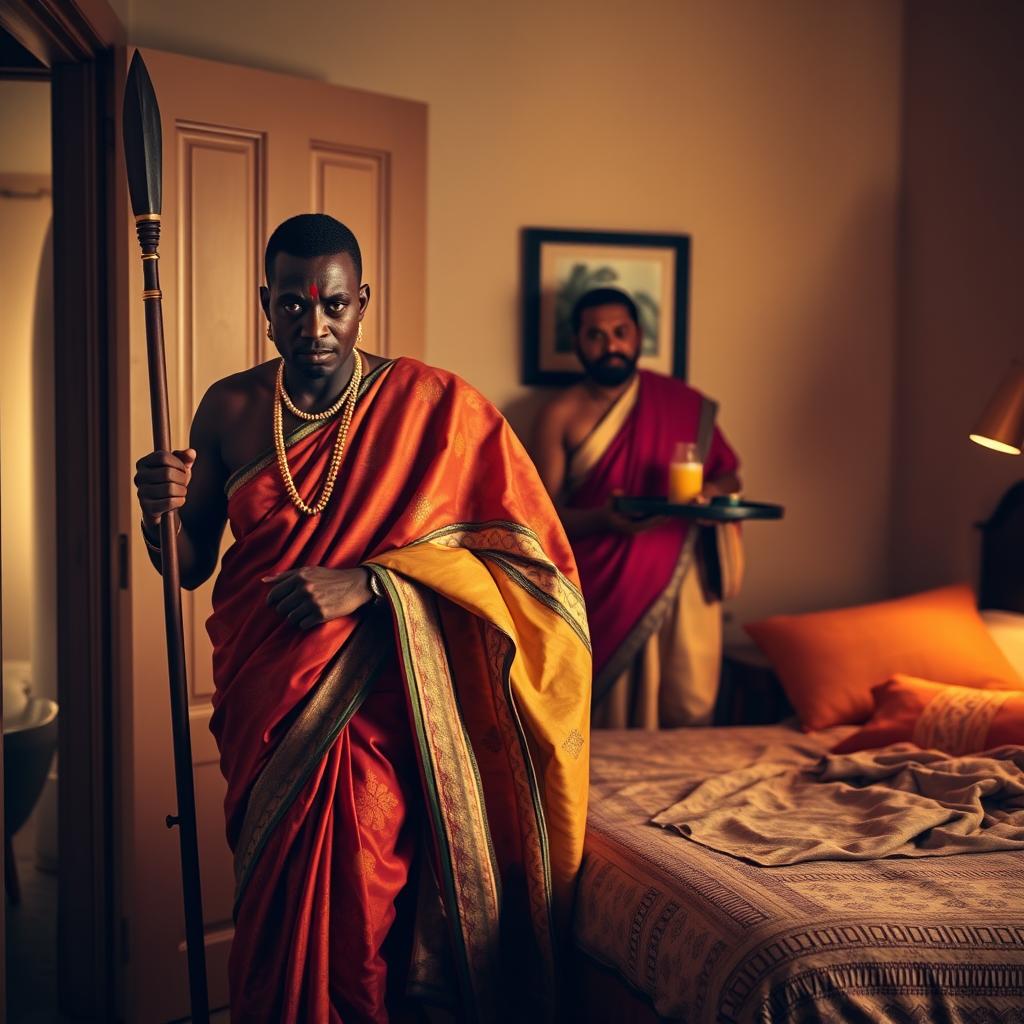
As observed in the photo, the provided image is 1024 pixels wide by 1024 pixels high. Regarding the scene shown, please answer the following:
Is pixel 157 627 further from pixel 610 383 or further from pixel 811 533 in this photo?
pixel 811 533

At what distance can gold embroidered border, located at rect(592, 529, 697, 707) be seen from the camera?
319cm

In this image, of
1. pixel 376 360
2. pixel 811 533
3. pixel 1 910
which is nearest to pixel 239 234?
pixel 376 360

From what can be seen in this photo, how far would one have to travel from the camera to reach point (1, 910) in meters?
2.09

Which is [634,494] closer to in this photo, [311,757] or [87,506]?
[87,506]

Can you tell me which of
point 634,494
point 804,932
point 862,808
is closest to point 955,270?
point 634,494

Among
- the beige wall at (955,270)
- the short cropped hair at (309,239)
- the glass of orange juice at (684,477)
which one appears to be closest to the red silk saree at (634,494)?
the glass of orange juice at (684,477)

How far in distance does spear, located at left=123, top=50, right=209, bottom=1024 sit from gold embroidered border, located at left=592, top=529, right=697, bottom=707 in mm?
A: 1546

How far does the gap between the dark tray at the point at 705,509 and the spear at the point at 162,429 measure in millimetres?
1507

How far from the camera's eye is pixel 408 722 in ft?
6.32

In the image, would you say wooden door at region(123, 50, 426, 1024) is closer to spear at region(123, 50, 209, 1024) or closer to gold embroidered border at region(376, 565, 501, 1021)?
spear at region(123, 50, 209, 1024)

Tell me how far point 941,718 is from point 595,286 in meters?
1.68

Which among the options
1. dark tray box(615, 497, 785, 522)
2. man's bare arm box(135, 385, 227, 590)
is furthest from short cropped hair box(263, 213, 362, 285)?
dark tray box(615, 497, 785, 522)

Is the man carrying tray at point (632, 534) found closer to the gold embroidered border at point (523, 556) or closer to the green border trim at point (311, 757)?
the gold embroidered border at point (523, 556)

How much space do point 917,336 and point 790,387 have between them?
468 millimetres
